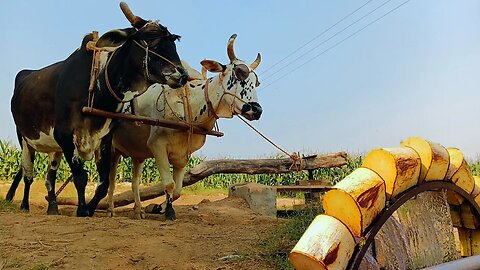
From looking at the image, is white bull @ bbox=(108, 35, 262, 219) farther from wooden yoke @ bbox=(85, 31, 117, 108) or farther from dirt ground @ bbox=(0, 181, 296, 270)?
dirt ground @ bbox=(0, 181, 296, 270)

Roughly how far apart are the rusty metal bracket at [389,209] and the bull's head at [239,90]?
3785mm

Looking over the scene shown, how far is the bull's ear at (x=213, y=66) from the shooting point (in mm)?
6309

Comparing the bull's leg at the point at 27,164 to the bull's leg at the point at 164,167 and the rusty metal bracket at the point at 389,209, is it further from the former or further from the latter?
the rusty metal bracket at the point at 389,209

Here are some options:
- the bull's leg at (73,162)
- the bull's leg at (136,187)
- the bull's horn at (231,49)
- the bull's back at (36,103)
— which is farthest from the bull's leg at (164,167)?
the bull's horn at (231,49)

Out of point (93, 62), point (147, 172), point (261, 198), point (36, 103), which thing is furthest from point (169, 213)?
point (147, 172)

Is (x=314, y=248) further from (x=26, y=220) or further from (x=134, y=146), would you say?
(x=134, y=146)

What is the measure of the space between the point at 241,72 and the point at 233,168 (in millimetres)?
3123

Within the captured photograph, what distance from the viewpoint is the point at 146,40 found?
5738 millimetres

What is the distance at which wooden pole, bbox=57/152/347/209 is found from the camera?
855cm

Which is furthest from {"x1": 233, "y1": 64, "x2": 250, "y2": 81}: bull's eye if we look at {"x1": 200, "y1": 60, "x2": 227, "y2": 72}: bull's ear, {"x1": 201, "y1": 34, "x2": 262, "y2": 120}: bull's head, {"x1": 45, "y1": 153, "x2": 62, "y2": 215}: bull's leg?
{"x1": 45, "y1": 153, "x2": 62, "y2": 215}: bull's leg

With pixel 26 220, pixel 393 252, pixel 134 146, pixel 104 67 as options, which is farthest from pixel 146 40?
pixel 393 252

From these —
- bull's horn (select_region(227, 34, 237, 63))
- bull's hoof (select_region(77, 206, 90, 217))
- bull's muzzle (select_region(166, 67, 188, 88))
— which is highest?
bull's horn (select_region(227, 34, 237, 63))

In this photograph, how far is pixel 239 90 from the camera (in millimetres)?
6121

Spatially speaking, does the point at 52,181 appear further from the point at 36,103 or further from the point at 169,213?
the point at 169,213
